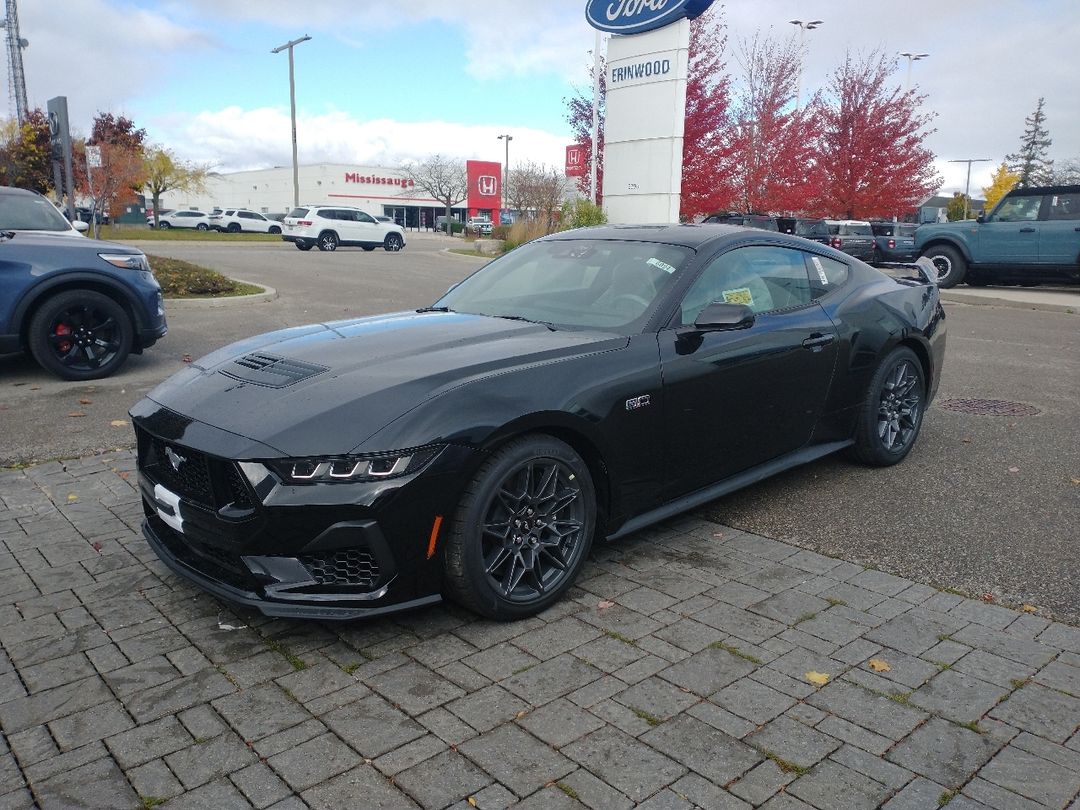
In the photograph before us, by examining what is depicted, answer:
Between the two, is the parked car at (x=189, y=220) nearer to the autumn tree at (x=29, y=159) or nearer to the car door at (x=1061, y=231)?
the autumn tree at (x=29, y=159)

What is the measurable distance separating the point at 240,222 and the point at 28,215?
48.9 m

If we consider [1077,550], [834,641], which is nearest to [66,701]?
[834,641]

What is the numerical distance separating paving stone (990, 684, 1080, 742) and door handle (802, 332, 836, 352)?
2109 mm

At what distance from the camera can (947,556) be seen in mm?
4031

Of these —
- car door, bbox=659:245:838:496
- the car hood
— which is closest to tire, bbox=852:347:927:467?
car door, bbox=659:245:838:496

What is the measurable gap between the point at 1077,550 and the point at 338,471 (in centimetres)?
345

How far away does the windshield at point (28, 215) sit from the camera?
7.75 metres

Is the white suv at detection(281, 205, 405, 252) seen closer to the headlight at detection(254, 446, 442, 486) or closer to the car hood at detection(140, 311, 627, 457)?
the car hood at detection(140, 311, 627, 457)

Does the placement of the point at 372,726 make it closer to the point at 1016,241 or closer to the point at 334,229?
the point at 1016,241

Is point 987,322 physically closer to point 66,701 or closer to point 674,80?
point 674,80

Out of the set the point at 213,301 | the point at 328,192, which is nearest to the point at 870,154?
the point at 213,301

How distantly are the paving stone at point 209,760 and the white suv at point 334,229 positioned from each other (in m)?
30.5

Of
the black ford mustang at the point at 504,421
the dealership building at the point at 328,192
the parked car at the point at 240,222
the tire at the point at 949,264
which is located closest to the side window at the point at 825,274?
the black ford mustang at the point at 504,421

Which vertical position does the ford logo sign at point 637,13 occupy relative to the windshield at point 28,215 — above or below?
above
